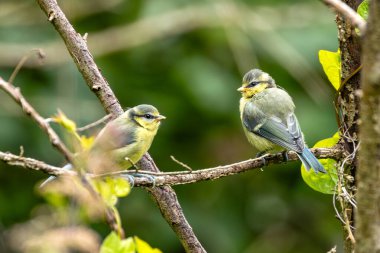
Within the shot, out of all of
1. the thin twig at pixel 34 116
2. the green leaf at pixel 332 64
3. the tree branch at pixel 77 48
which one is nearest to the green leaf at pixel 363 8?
the green leaf at pixel 332 64

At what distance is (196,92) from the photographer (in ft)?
15.5

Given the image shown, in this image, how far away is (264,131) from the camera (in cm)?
313

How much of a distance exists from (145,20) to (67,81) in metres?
0.70

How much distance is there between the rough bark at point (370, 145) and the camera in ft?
3.29

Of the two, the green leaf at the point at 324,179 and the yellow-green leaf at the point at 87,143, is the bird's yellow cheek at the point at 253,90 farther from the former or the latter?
the yellow-green leaf at the point at 87,143

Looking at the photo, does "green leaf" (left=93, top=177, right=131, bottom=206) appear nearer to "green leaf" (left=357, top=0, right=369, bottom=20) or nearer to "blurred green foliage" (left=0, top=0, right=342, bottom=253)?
"green leaf" (left=357, top=0, right=369, bottom=20)

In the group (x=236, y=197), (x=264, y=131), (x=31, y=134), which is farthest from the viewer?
(x=236, y=197)

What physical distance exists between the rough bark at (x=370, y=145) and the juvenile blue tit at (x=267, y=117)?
5.33 feet

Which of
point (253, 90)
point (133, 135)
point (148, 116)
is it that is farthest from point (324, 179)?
point (253, 90)

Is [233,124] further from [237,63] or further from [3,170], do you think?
[3,170]

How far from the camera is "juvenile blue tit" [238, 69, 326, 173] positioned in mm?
3027

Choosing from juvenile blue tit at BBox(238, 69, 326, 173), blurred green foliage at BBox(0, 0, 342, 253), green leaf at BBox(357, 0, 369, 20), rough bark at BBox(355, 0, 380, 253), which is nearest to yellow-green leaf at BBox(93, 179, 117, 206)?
rough bark at BBox(355, 0, 380, 253)

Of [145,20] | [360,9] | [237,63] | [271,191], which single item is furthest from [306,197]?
[360,9]

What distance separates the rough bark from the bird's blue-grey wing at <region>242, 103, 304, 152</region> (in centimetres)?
164
